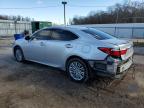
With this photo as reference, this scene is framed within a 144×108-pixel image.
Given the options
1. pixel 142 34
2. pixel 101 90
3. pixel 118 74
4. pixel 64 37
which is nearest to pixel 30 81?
pixel 64 37

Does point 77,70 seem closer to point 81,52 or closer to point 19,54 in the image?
point 81,52

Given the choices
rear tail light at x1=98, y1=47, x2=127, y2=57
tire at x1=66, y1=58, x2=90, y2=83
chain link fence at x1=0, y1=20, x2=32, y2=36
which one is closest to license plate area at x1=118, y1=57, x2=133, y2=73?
rear tail light at x1=98, y1=47, x2=127, y2=57

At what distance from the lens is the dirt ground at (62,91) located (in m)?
4.45

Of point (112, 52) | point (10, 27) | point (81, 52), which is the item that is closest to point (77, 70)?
point (81, 52)

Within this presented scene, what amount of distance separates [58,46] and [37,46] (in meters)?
1.14

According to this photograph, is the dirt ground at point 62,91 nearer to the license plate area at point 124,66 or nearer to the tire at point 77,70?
the tire at point 77,70

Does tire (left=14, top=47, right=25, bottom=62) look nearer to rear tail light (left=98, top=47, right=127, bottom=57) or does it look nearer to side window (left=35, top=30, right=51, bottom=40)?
side window (left=35, top=30, right=51, bottom=40)

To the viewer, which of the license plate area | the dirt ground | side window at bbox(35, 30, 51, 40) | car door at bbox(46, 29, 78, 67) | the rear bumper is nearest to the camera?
the dirt ground

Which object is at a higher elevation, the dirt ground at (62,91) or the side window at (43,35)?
the side window at (43,35)

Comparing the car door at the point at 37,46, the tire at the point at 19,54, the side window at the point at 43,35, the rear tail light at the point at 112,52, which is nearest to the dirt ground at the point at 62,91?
the car door at the point at 37,46

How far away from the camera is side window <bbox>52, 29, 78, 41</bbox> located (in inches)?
239

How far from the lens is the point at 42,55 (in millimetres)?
6922

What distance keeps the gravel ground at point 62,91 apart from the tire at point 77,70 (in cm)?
18

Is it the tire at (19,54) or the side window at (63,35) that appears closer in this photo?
the side window at (63,35)
